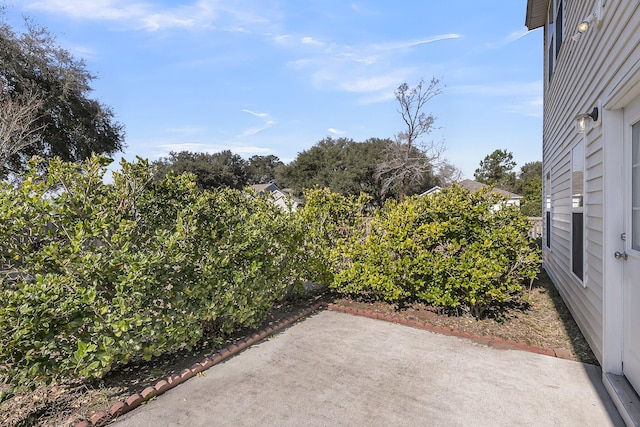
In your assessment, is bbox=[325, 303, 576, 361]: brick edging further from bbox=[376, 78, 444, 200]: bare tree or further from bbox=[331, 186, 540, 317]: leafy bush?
bbox=[376, 78, 444, 200]: bare tree

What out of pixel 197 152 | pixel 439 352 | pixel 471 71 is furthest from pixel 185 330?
pixel 197 152

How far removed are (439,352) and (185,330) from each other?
2247mm

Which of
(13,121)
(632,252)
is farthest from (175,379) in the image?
(13,121)

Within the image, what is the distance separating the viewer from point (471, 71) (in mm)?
9406

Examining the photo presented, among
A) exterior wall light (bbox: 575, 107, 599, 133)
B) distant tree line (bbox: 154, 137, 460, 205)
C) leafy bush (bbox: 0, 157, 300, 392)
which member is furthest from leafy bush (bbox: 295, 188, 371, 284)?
distant tree line (bbox: 154, 137, 460, 205)

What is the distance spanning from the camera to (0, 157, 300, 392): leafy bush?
2150 mm

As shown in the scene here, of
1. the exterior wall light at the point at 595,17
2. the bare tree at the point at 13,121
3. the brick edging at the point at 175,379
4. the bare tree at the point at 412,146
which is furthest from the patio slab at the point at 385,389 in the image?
the bare tree at the point at 412,146

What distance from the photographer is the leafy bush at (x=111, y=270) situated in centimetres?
215

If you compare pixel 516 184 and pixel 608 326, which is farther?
pixel 516 184

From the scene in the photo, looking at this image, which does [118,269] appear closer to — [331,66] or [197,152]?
[331,66]

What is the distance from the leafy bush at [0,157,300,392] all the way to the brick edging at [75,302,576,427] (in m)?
0.22

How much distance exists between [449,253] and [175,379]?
122 inches

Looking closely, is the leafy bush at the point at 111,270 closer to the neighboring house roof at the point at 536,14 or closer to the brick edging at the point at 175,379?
the brick edging at the point at 175,379

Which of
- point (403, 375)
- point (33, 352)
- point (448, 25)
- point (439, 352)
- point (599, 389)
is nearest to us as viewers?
point (33, 352)
